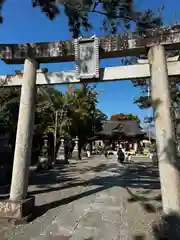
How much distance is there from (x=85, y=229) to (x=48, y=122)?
18091 millimetres

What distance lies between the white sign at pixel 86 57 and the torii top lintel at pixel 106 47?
0.14m

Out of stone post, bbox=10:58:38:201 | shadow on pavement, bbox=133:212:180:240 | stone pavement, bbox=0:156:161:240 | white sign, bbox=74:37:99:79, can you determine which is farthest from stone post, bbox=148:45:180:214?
stone post, bbox=10:58:38:201

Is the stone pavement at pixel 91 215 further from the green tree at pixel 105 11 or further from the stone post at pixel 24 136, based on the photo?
the green tree at pixel 105 11

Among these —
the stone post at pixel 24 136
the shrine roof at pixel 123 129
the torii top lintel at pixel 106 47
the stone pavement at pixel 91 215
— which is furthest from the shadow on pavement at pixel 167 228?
the shrine roof at pixel 123 129

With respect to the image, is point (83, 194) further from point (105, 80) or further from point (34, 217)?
point (105, 80)

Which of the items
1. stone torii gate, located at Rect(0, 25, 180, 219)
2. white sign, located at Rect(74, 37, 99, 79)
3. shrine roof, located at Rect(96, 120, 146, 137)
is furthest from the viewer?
shrine roof, located at Rect(96, 120, 146, 137)

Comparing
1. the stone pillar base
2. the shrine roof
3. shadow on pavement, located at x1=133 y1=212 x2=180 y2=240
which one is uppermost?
the shrine roof

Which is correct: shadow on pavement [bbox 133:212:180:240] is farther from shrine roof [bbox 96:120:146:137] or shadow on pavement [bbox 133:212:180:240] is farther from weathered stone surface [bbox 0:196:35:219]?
shrine roof [bbox 96:120:146:137]

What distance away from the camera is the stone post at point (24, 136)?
427 centimetres

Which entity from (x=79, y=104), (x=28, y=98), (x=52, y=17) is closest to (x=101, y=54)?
(x=28, y=98)

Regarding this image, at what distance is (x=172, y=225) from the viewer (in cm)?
356

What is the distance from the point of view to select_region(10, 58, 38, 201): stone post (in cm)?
427

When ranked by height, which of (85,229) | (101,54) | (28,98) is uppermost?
(101,54)

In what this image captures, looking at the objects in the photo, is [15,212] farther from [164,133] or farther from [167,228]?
[164,133]
